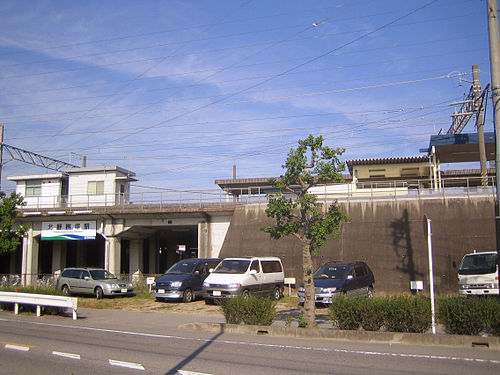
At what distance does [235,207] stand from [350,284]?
12534mm

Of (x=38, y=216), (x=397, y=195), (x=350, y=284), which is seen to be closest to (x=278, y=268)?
(x=350, y=284)

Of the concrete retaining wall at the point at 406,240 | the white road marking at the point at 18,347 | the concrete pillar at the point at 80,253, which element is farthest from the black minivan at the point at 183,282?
the concrete pillar at the point at 80,253

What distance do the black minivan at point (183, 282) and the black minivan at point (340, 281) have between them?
18.1 feet

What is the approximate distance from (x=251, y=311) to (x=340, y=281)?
20.6 feet

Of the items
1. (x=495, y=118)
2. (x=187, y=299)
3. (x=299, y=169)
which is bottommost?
(x=187, y=299)

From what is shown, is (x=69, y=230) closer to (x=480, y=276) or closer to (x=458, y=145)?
(x=458, y=145)

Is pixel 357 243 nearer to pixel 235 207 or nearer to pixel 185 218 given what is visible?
pixel 235 207

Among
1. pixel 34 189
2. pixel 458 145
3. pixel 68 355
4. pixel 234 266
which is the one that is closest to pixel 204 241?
pixel 234 266

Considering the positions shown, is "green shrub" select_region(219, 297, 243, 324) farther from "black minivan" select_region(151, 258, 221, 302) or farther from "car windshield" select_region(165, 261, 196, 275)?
"car windshield" select_region(165, 261, 196, 275)

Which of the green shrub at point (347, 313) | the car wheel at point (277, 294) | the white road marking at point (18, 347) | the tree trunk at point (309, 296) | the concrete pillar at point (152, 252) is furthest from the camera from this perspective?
the concrete pillar at point (152, 252)

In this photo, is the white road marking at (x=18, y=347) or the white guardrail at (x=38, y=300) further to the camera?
the white guardrail at (x=38, y=300)

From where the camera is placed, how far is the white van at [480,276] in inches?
657

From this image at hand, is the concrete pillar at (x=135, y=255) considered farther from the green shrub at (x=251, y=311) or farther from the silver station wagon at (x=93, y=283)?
the green shrub at (x=251, y=311)

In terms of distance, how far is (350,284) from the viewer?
1866 cm
